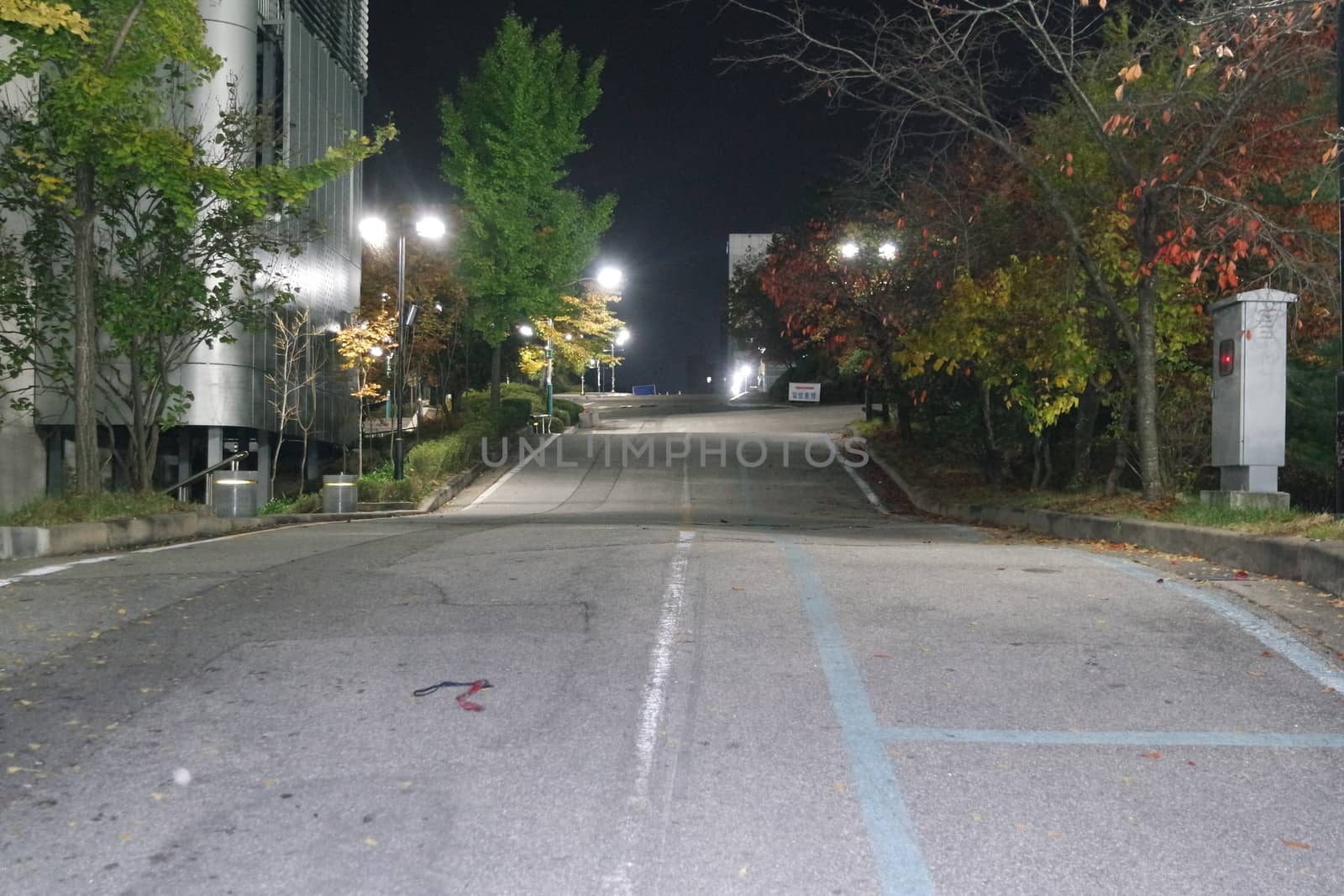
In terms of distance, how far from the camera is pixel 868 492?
30.2 metres

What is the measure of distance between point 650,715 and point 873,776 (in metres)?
1.17

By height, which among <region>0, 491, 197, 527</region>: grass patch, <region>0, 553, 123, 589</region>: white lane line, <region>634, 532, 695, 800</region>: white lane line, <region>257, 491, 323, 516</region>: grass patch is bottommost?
<region>257, 491, 323, 516</region>: grass patch

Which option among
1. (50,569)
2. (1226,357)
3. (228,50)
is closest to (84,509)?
(50,569)

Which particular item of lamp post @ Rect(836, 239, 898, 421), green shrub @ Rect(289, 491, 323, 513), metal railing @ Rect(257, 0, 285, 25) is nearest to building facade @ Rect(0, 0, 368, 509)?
metal railing @ Rect(257, 0, 285, 25)

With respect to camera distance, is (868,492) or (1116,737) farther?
(868,492)

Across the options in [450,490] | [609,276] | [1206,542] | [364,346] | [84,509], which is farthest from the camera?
[609,276]

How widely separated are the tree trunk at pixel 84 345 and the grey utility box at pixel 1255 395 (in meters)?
13.9

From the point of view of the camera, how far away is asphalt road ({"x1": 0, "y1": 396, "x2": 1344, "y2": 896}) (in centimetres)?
404

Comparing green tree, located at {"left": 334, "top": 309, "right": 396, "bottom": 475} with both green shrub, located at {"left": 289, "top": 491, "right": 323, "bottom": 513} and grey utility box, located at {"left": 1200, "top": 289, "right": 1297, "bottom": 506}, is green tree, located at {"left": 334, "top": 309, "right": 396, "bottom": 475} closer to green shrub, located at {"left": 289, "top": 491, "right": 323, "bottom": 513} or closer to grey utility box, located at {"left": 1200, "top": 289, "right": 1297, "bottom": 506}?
green shrub, located at {"left": 289, "top": 491, "right": 323, "bottom": 513}

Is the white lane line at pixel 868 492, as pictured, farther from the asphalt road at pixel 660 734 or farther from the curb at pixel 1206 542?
the asphalt road at pixel 660 734

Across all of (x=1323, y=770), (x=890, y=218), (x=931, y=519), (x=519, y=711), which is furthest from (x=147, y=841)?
(x=890, y=218)

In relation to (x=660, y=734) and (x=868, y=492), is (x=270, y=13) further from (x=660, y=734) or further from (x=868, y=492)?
(x=660, y=734)

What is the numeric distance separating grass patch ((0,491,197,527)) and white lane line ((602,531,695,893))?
7999mm

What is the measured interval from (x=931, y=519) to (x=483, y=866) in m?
20.7
